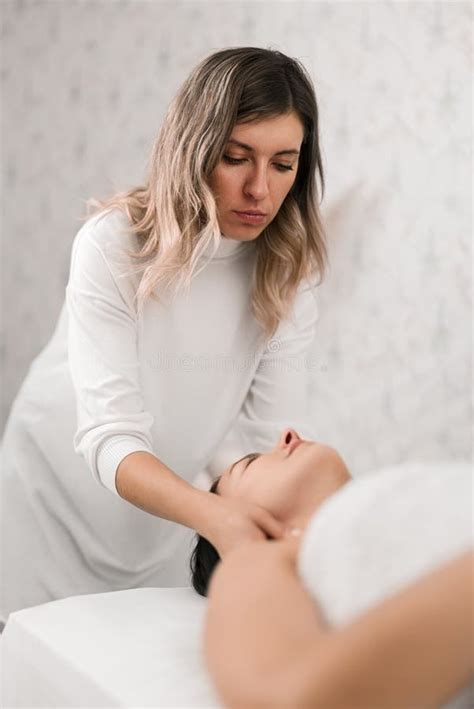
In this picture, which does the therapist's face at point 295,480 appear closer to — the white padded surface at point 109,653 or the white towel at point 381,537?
the white padded surface at point 109,653

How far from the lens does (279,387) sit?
1.87 meters

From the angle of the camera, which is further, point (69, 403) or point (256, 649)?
point (69, 403)

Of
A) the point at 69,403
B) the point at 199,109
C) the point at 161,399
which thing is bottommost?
the point at 69,403

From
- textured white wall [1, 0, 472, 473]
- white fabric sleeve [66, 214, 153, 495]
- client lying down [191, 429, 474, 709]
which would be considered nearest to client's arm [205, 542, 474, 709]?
client lying down [191, 429, 474, 709]

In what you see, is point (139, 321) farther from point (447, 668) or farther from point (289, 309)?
point (447, 668)

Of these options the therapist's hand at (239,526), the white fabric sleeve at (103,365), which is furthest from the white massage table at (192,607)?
the white fabric sleeve at (103,365)

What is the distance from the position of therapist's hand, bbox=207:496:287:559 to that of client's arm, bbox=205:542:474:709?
296 mm

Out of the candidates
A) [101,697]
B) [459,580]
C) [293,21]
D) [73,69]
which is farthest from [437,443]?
[73,69]

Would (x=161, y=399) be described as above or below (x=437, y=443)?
above

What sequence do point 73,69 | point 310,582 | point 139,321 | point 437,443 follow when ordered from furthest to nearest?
point 73,69 → point 437,443 → point 139,321 → point 310,582

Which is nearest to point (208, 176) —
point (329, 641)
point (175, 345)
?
point (175, 345)

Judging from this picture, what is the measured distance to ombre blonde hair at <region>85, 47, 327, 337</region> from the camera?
1540 mm

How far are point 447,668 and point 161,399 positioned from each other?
3.36 feet

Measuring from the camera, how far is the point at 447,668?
82 cm
